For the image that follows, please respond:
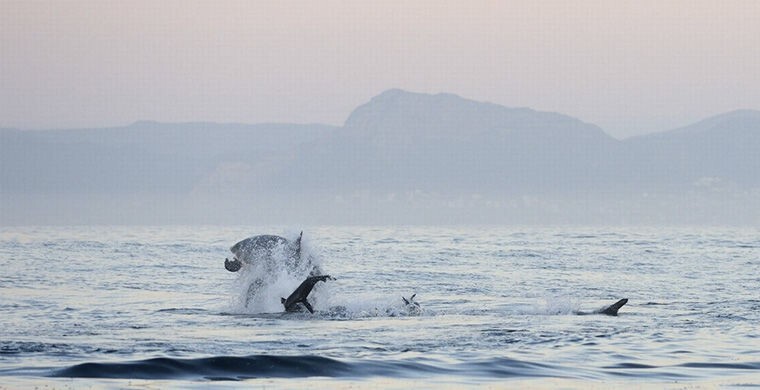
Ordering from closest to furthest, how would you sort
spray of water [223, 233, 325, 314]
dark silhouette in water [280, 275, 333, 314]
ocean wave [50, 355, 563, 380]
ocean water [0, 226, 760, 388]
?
ocean wave [50, 355, 563, 380] → ocean water [0, 226, 760, 388] → dark silhouette in water [280, 275, 333, 314] → spray of water [223, 233, 325, 314]

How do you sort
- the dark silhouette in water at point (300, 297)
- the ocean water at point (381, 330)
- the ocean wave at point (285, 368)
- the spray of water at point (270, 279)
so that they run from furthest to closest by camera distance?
1. the spray of water at point (270, 279)
2. the dark silhouette in water at point (300, 297)
3. the ocean water at point (381, 330)
4. the ocean wave at point (285, 368)

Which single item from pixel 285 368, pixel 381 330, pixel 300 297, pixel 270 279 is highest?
pixel 270 279

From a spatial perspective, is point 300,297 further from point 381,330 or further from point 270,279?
point 381,330

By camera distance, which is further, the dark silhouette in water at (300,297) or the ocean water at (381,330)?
the dark silhouette in water at (300,297)

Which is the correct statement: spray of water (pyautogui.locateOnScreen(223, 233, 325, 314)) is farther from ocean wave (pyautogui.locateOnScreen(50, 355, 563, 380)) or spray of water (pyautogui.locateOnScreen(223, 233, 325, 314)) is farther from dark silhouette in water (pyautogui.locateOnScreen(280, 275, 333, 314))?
ocean wave (pyautogui.locateOnScreen(50, 355, 563, 380))

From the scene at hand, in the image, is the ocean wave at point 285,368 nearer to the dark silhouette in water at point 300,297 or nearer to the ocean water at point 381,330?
the ocean water at point 381,330

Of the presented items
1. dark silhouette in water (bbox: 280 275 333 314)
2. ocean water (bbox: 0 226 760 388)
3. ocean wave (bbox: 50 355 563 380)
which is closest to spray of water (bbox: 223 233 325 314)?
ocean water (bbox: 0 226 760 388)

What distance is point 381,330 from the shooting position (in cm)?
2791

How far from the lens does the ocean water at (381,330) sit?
2123cm

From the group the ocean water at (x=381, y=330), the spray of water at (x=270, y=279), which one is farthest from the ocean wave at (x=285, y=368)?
the spray of water at (x=270, y=279)

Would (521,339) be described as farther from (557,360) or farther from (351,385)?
(351,385)

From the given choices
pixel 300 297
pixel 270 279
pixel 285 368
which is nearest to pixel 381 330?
pixel 300 297

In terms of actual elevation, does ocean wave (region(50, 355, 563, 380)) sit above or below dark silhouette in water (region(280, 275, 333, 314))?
below

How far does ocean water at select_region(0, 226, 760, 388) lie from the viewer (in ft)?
69.7
